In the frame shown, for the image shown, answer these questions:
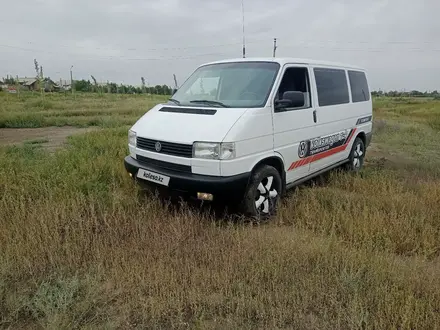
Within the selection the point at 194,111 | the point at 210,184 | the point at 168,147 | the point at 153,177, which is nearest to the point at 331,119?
the point at 194,111

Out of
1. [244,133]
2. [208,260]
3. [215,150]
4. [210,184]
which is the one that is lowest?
[208,260]

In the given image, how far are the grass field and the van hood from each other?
92cm

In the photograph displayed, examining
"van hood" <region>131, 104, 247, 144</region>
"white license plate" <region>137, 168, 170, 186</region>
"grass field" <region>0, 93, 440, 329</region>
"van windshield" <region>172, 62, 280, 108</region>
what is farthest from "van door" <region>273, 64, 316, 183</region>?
"white license plate" <region>137, 168, 170, 186</region>

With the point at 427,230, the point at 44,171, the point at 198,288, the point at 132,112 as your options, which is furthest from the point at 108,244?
the point at 132,112

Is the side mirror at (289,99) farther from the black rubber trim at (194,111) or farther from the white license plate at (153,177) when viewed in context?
the white license plate at (153,177)

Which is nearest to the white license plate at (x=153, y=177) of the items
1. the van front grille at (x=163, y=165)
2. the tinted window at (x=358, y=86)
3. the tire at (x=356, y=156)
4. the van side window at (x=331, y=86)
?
the van front grille at (x=163, y=165)

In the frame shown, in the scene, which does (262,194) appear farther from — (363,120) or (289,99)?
(363,120)

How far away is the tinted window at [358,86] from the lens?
6.49m

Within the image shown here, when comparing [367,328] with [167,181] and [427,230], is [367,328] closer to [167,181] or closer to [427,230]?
[427,230]

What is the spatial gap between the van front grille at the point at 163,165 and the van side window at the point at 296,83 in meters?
1.54

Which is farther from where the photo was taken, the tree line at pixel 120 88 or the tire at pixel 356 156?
the tree line at pixel 120 88

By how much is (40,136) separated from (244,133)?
31.4 ft

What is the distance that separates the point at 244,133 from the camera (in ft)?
12.4

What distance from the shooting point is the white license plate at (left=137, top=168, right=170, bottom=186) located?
391 cm
